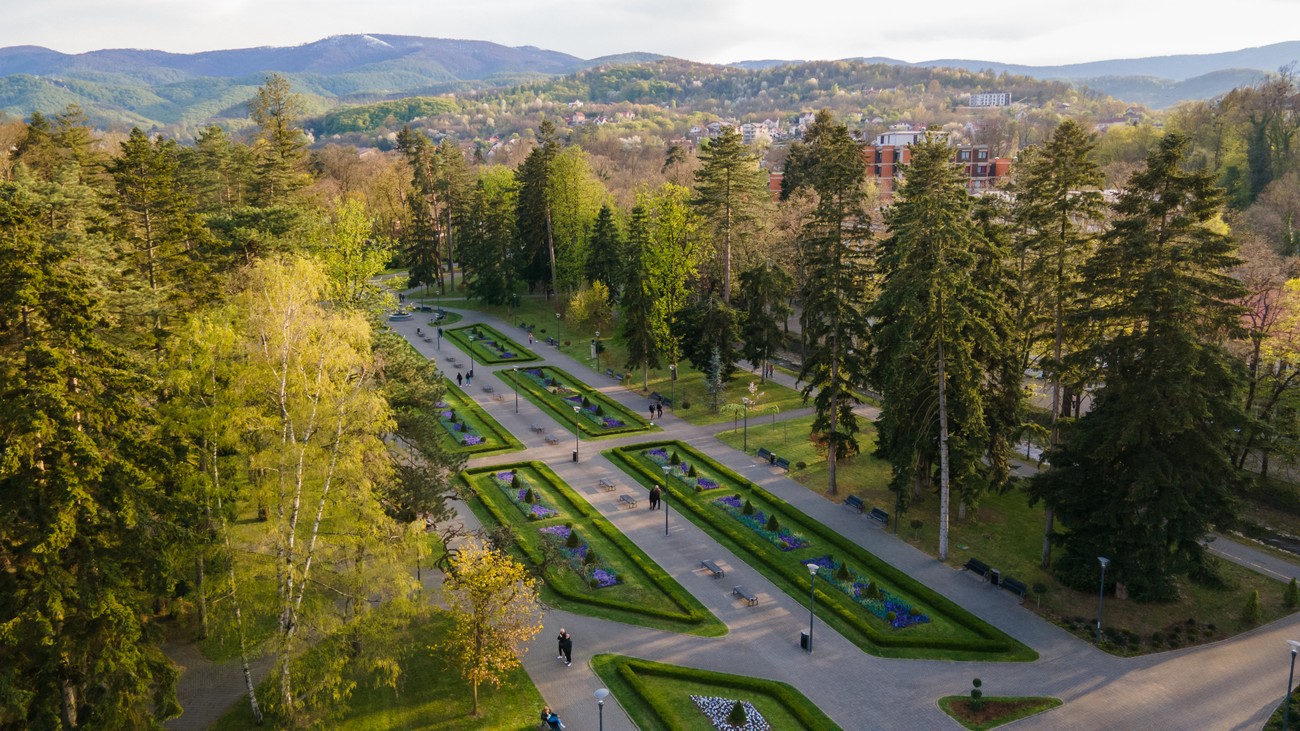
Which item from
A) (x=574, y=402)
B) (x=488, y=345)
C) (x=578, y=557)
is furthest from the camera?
(x=488, y=345)

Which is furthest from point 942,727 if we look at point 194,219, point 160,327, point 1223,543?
point 194,219

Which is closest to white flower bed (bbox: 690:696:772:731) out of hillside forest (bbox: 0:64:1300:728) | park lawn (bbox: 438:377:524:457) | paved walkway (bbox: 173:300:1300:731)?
paved walkway (bbox: 173:300:1300:731)

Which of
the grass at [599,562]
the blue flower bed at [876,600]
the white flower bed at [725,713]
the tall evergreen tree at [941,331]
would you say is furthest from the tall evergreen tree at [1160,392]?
the grass at [599,562]

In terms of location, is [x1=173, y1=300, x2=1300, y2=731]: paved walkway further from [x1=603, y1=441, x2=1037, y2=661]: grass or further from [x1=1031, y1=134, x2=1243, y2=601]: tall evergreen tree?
[x1=1031, y1=134, x2=1243, y2=601]: tall evergreen tree

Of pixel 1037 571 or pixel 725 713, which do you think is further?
pixel 1037 571

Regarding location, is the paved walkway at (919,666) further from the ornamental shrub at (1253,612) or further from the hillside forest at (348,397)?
the hillside forest at (348,397)

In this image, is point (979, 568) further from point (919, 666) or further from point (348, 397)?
point (348, 397)

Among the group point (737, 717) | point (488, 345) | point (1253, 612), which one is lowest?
point (737, 717)

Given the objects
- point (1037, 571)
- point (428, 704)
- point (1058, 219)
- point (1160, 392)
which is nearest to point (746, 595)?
point (428, 704)
